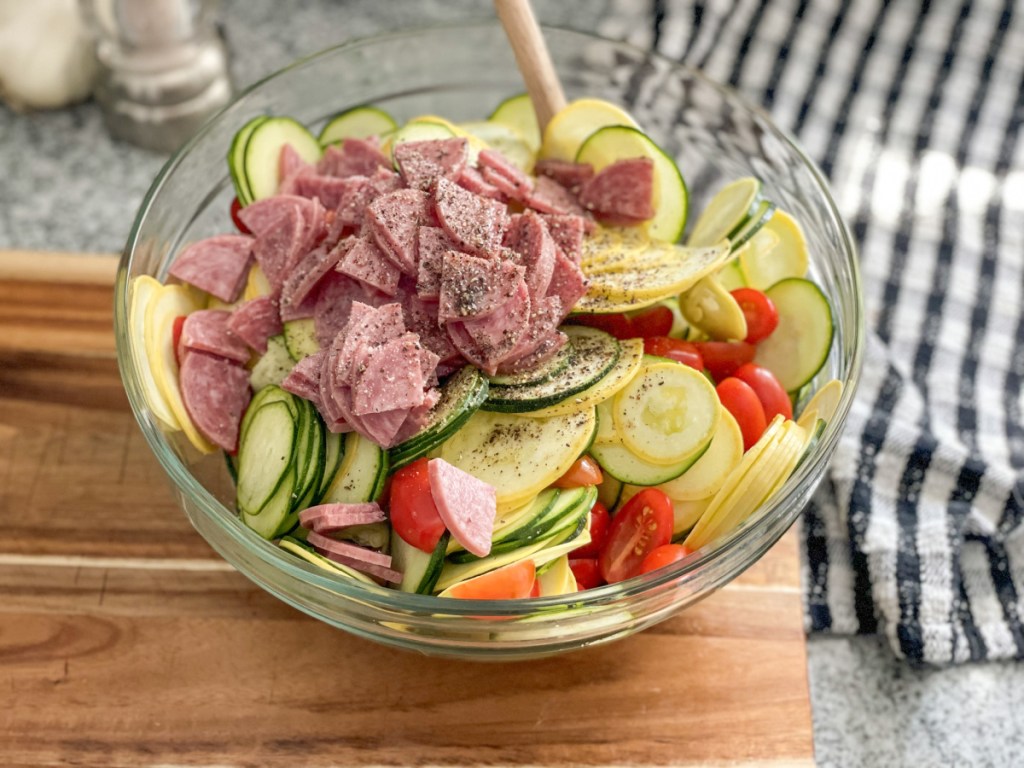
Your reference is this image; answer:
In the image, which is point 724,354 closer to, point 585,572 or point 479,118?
point 585,572

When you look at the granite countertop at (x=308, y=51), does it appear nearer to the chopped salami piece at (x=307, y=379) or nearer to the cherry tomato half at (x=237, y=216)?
the cherry tomato half at (x=237, y=216)

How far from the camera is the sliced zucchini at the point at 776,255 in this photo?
99.1 inches

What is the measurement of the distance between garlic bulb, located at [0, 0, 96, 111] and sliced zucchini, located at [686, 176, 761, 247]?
2083 millimetres

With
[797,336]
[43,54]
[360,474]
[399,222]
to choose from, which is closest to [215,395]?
[360,474]

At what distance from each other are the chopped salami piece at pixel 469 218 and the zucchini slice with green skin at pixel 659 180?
1.48 feet

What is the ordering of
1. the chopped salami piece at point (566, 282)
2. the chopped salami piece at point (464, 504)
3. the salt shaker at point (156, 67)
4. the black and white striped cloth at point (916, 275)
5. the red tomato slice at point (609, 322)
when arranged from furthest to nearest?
the salt shaker at point (156, 67) → the black and white striped cloth at point (916, 275) → the red tomato slice at point (609, 322) → the chopped salami piece at point (566, 282) → the chopped salami piece at point (464, 504)

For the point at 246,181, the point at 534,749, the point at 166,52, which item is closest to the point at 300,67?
the point at 246,181

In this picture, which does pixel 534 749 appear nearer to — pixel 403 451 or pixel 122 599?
pixel 403 451

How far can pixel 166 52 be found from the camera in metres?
3.40

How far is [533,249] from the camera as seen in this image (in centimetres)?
212

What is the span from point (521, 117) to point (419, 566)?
4.20 feet

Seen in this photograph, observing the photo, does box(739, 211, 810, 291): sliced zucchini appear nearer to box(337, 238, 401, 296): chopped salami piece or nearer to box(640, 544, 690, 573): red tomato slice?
box(640, 544, 690, 573): red tomato slice

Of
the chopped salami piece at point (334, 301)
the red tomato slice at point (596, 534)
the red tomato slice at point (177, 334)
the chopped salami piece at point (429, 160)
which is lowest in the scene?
the red tomato slice at point (596, 534)

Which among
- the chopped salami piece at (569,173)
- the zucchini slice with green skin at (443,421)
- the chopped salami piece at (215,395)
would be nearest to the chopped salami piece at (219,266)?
the chopped salami piece at (215,395)
